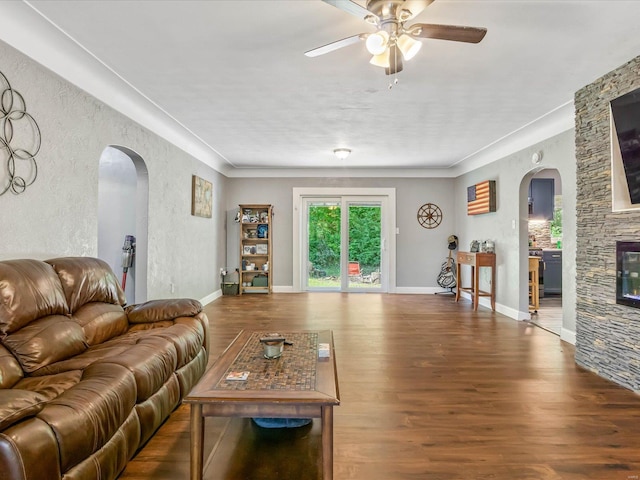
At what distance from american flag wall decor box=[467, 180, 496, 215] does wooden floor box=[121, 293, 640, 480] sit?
8.08 feet

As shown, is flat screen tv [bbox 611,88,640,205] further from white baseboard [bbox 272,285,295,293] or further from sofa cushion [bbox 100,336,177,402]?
white baseboard [bbox 272,285,295,293]

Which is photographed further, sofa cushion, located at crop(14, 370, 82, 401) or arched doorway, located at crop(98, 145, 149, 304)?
arched doorway, located at crop(98, 145, 149, 304)

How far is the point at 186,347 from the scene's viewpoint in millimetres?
2482

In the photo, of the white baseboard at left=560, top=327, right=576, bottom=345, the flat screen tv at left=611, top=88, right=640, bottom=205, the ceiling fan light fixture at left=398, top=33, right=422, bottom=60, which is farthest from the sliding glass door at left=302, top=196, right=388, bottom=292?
the ceiling fan light fixture at left=398, top=33, right=422, bottom=60

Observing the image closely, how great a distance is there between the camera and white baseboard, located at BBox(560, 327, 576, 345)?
3996mm

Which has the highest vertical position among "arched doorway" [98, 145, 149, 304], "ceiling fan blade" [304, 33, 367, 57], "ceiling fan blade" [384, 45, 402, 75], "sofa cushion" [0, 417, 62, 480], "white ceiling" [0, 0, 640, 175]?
"white ceiling" [0, 0, 640, 175]

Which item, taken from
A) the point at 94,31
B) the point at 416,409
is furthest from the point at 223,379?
the point at 94,31

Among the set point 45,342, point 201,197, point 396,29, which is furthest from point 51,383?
point 201,197

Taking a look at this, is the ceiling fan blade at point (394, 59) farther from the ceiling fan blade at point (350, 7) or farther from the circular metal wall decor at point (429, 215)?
the circular metal wall decor at point (429, 215)

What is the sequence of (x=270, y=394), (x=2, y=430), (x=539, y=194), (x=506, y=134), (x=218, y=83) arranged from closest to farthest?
(x=2, y=430)
(x=270, y=394)
(x=218, y=83)
(x=506, y=134)
(x=539, y=194)

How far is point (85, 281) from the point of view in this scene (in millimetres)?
2518

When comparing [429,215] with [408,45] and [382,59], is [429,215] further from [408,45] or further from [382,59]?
[408,45]

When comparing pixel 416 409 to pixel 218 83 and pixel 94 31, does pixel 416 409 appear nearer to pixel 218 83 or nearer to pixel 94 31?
pixel 218 83

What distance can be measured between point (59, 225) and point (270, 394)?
7.50 feet
